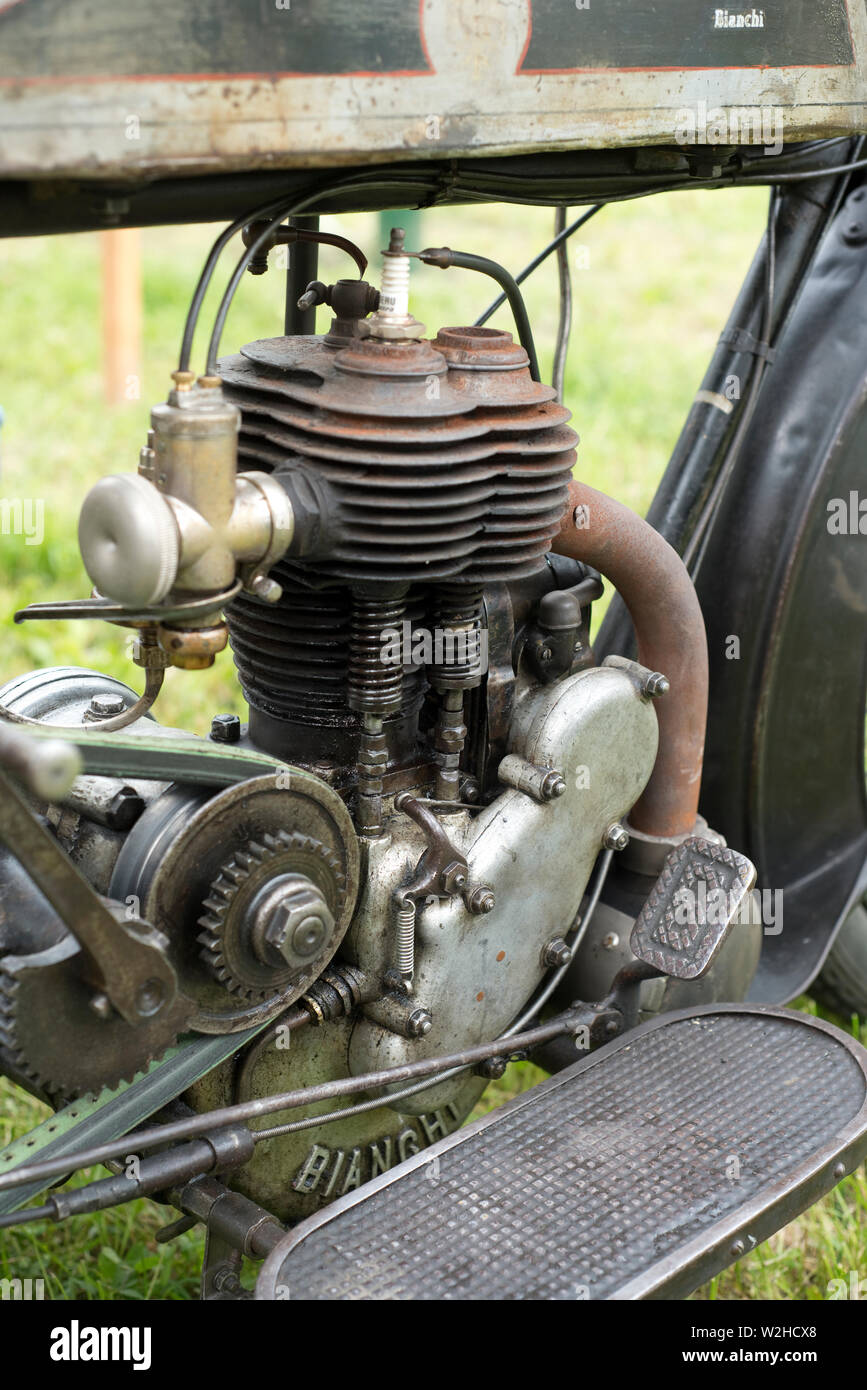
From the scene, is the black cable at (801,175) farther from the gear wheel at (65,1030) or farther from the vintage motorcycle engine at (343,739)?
the gear wheel at (65,1030)

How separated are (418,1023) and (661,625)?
24.3 inches

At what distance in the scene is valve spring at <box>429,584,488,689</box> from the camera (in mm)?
1672

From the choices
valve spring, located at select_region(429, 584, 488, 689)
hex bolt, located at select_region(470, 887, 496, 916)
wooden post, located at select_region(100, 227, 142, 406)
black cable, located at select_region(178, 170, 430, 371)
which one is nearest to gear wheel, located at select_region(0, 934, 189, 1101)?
hex bolt, located at select_region(470, 887, 496, 916)

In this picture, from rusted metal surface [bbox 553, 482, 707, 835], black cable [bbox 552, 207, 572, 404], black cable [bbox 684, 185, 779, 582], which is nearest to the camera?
rusted metal surface [bbox 553, 482, 707, 835]

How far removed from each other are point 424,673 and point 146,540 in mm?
509

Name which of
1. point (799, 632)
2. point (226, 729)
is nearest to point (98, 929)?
point (226, 729)

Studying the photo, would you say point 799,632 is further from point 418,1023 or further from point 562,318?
point 418,1023

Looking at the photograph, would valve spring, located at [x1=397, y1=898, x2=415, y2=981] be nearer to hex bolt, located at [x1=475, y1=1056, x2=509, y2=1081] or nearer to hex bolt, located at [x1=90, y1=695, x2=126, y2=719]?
hex bolt, located at [x1=475, y1=1056, x2=509, y2=1081]

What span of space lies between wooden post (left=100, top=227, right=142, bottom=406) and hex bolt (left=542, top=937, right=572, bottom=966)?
3.80 metres

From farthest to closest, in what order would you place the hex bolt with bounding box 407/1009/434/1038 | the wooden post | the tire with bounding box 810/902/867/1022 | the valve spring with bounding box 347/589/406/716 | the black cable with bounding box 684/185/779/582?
1. the wooden post
2. the tire with bounding box 810/902/867/1022
3. the black cable with bounding box 684/185/779/582
4. the hex bolt with bounding box 407/1009/434/1038
5. the valve spring with bounding box 347/589/406/716

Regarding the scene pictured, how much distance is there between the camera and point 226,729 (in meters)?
1.80

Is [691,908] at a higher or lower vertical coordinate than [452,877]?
lower

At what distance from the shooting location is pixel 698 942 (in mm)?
1893

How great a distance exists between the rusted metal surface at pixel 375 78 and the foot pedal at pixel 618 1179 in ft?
3.60
